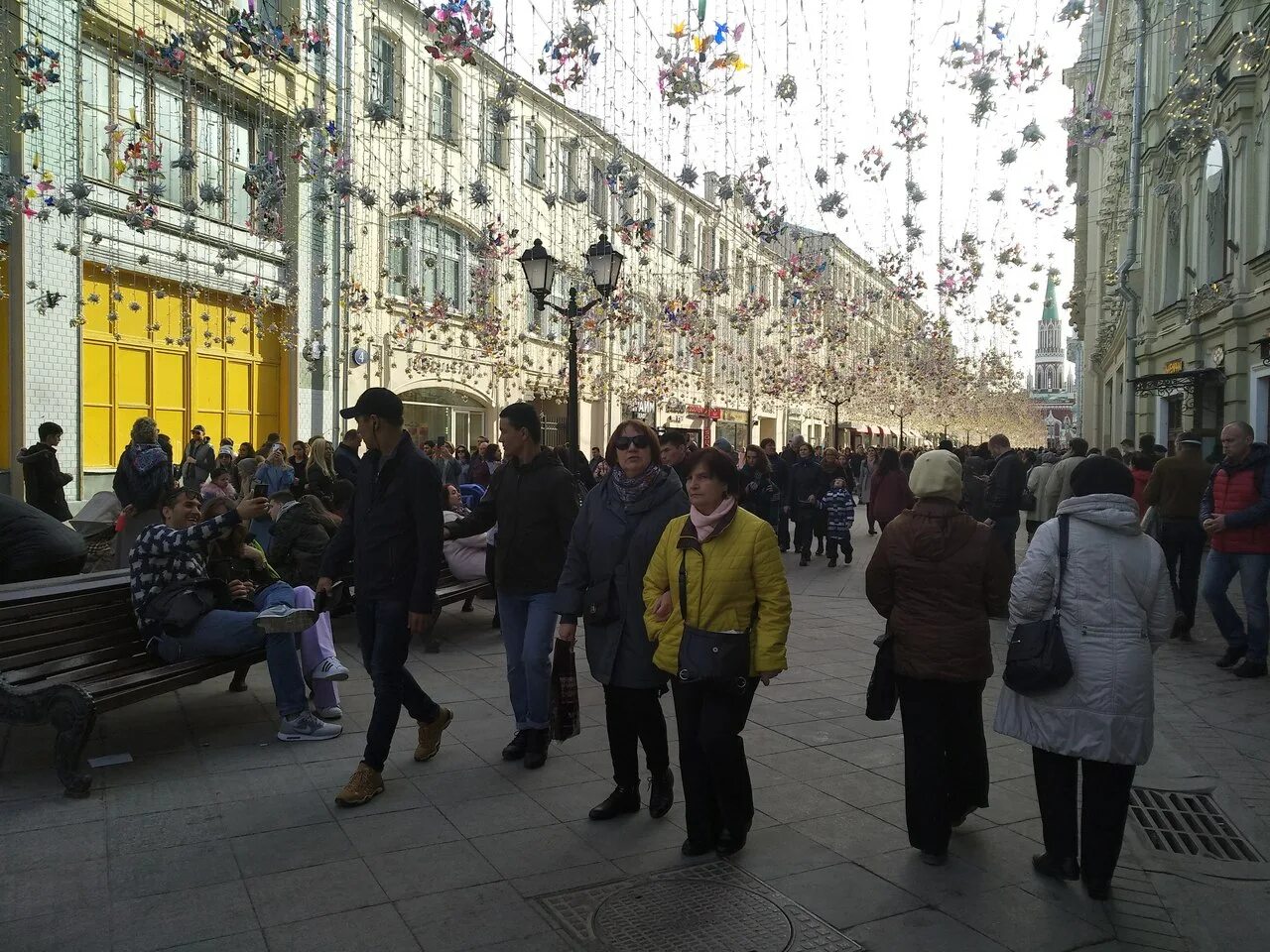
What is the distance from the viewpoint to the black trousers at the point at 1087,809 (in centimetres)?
356

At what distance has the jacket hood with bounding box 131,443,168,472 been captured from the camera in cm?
781

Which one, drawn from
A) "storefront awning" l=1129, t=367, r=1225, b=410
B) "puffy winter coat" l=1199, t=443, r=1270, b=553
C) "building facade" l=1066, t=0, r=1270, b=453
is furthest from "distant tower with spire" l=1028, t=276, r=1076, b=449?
"puffy winter coat" l=1199, t=443, r=1270, b=553

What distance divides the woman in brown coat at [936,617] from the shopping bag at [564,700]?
1.49 m

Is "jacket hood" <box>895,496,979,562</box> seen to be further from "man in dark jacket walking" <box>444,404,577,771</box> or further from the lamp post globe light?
the lamp post globe light

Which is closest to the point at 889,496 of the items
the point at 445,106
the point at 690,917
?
the point at 690,917

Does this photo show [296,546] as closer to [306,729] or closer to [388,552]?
[306,729]

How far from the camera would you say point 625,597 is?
4.11m

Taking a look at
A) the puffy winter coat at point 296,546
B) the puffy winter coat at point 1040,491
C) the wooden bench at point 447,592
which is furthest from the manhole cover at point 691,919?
the puffy winter coat at point 1040,491

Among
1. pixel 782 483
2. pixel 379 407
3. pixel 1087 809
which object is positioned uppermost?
pixel 379 407

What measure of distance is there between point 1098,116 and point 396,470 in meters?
6.63

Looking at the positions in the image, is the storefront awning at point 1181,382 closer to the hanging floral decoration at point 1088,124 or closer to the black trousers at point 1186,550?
the black trousers at point 1186,550

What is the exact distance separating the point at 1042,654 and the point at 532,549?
2.53 metres

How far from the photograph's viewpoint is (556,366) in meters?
28.5

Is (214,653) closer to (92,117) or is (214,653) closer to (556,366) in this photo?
(92,117)
